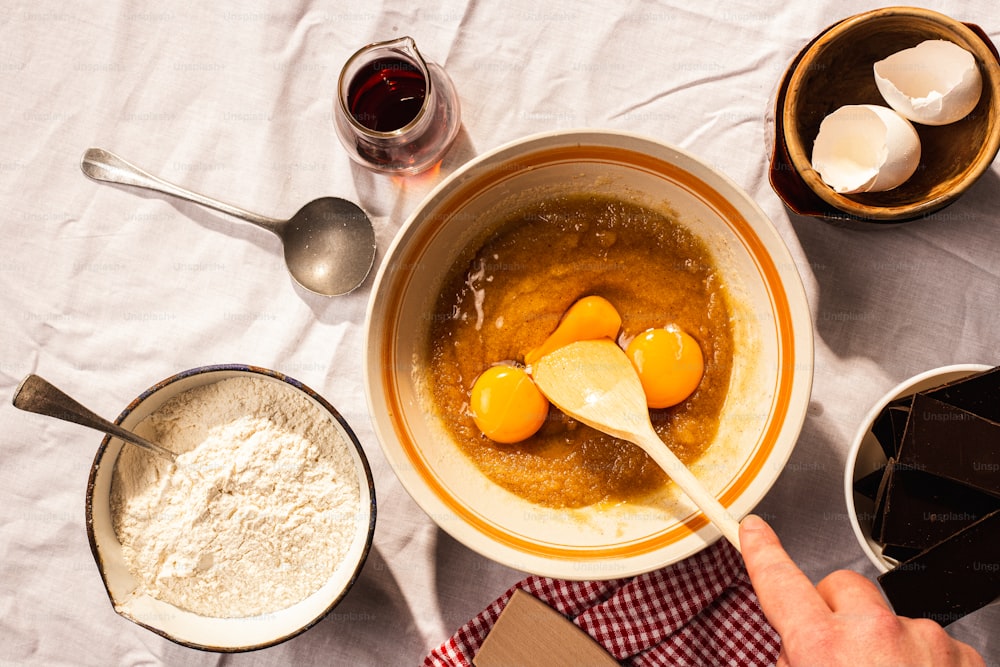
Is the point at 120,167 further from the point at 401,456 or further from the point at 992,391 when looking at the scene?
the point at 992,391

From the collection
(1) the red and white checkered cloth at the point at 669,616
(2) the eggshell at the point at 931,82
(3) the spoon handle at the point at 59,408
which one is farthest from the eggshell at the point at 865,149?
(3) the spoon handle at the point at 59,408

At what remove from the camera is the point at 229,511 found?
1.45m

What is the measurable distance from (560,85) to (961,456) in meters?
1.09

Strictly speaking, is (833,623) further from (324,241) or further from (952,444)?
(324,241)

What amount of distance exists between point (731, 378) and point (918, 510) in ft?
1.35

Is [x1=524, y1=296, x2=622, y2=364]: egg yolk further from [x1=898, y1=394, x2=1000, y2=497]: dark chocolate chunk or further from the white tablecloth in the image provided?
[x1=898, y1=394, x2=1000, y2=497]: dark chocolate chunk

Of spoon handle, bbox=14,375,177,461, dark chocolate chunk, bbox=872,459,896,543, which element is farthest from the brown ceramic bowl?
spoon handle, bbox=14,375,177,461

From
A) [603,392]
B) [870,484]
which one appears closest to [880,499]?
[870,484]

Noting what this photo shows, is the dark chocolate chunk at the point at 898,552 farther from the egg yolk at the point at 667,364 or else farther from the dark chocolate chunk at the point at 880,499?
the egg yolk at the point at 667,364

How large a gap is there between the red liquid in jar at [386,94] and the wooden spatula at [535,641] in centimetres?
105

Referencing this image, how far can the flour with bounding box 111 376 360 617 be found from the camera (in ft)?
4.76

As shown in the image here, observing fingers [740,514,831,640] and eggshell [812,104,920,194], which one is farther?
eggshell [812,104,920,194]

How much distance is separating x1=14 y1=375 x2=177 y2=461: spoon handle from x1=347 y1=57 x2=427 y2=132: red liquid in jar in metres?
0.80

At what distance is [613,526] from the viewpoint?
1.46 meters
